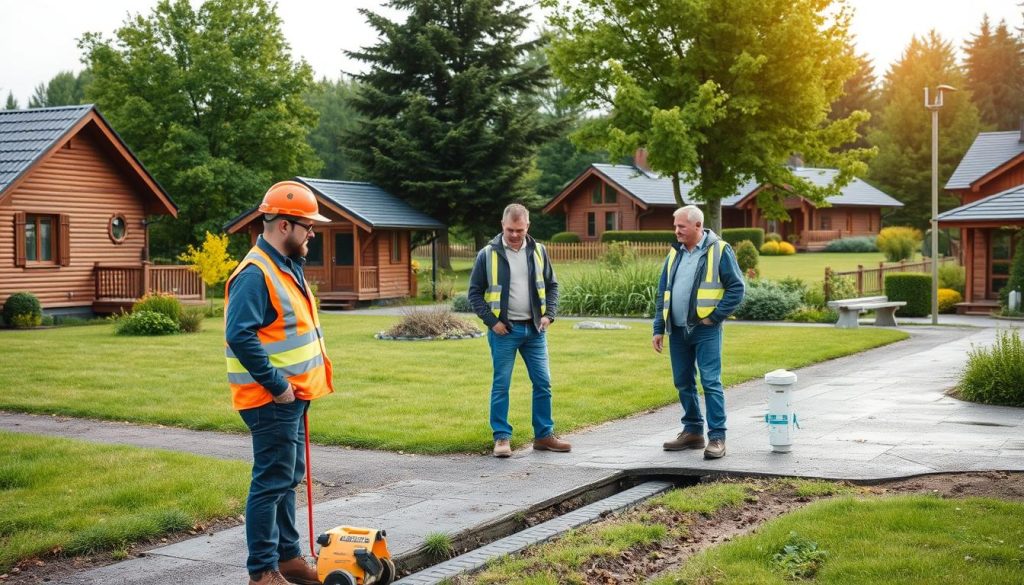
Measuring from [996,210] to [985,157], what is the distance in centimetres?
1559

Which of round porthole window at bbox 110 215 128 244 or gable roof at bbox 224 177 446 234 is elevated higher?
gable roof at bbox 224 177 446 234

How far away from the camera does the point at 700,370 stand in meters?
9.05

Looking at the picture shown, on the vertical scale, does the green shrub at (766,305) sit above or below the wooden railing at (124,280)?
below

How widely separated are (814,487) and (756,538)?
1.59 meters

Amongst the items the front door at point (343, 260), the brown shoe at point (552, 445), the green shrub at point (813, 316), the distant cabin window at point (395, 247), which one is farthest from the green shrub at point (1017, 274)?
the brown shoe at point (552, 445)

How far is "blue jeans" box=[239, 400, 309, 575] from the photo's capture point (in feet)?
17.2

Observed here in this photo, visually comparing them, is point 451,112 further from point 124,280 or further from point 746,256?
point 124,280

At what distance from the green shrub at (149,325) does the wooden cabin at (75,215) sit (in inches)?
212

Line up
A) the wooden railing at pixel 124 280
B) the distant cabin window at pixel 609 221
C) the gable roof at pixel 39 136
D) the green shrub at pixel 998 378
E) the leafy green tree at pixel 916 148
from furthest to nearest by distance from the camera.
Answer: the leafy green tree at pixel 916 148, the distant cabin window at pixel 609 221, the wooden railing at pixel 124 280, the gable roof at pixel 39 136, the green shrub at pixel 998 378

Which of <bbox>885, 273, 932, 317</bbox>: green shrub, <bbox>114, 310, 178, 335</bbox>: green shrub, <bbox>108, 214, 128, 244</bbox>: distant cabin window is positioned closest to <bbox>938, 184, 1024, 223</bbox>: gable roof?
Answer: <bbox>885, 273, 932, 317</bbox>: green shrub

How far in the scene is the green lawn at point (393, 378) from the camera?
10898 millimetres

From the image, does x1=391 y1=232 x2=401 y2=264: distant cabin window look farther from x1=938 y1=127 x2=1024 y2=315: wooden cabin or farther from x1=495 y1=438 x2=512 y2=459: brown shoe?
x1=495 y1=438 x2=512 y2=459: brown shoe

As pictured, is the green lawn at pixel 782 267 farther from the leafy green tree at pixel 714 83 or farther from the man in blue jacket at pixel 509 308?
the man in blue jacket at pixel 509 308

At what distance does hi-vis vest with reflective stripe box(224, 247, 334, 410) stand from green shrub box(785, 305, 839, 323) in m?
21.7
